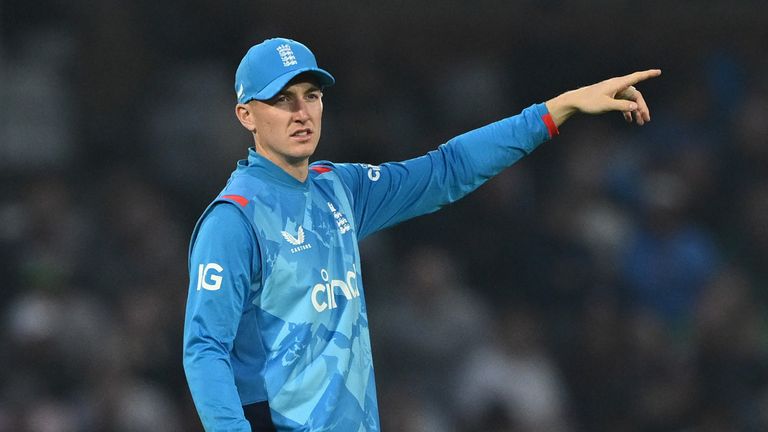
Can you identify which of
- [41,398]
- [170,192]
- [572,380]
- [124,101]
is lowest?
[572,380]

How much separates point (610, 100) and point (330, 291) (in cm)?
109

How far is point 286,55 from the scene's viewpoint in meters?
3.90

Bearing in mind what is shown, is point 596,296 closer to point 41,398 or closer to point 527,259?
point 527,259

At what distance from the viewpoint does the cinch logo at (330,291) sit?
382cm

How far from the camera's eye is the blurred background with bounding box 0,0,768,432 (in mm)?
8422

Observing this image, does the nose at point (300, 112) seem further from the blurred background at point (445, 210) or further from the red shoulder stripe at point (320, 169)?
the blurred background at point (445, 210)

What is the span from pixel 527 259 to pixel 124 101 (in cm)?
325

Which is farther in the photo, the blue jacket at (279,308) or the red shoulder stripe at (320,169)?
the red shoulder stripe at (320,169)

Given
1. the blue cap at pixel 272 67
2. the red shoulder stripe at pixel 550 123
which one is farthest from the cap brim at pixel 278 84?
the red shoulder stripe at pixel 550 123

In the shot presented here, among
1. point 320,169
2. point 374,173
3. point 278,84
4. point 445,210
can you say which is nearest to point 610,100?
point 374,173

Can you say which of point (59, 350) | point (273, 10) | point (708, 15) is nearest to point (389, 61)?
point (273, 10)

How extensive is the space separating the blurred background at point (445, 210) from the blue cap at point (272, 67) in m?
4.22

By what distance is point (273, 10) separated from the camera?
10055 mm

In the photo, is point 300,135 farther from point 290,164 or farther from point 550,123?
point 550,123
